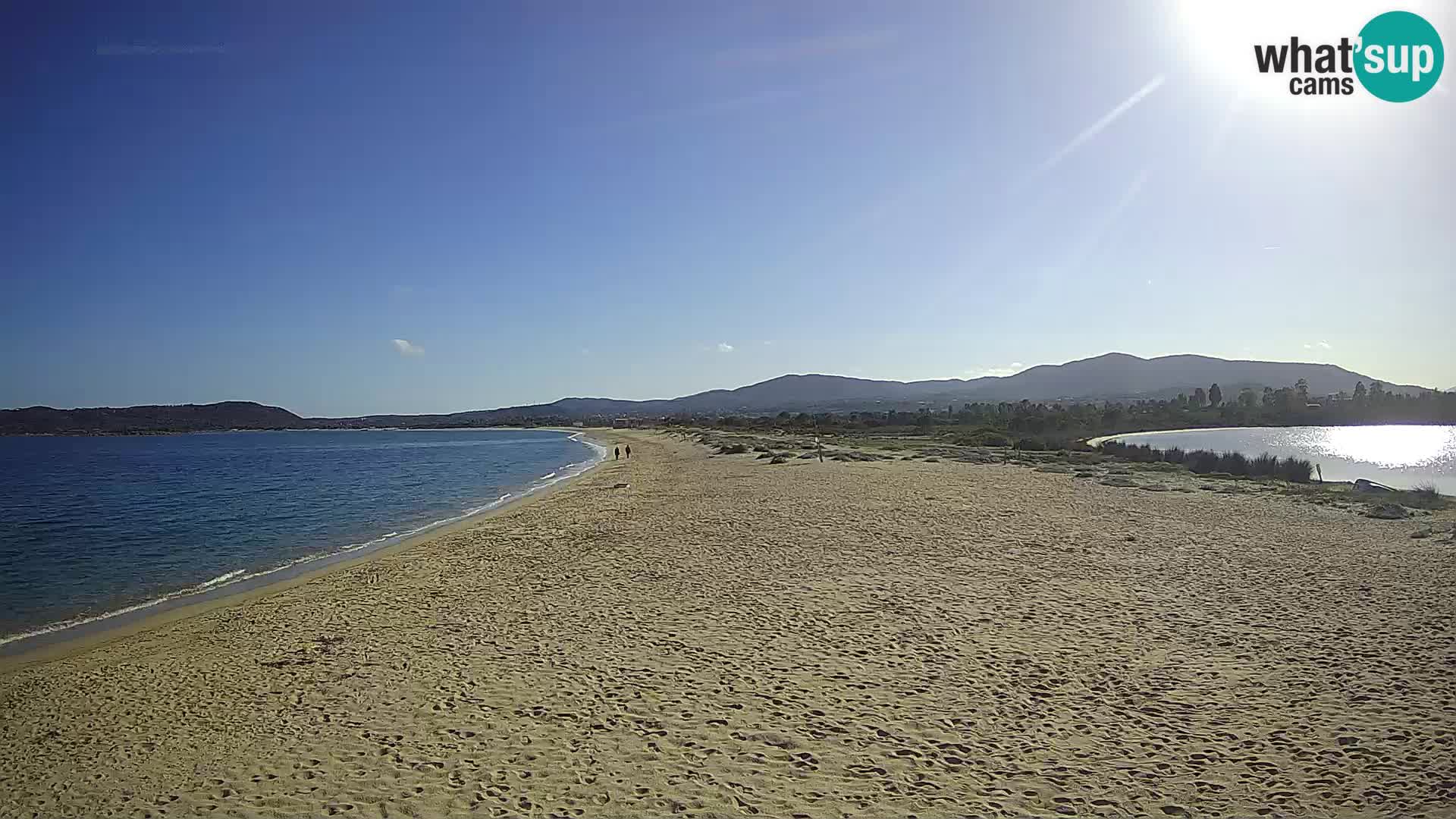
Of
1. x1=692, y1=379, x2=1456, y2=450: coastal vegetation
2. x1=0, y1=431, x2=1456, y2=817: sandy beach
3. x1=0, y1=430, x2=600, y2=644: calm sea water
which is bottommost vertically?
x1=0, y1=430, x2=600, y2=644: calm sea water

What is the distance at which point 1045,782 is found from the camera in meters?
5.24

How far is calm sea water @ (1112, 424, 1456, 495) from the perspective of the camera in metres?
32.9

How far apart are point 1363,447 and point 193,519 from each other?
6671 cm

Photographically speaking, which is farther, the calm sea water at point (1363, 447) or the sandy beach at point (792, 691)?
the calm sea water at point (1363, 447)

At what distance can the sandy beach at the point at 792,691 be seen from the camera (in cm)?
527

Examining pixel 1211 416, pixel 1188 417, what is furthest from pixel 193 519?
pixel 1211 416

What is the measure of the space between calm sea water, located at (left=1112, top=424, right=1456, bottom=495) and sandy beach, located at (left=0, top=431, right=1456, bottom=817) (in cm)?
2379

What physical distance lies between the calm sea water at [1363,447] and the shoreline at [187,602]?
3252cm

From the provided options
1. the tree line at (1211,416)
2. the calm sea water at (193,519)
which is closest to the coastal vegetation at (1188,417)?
the tree line at (1211,416)

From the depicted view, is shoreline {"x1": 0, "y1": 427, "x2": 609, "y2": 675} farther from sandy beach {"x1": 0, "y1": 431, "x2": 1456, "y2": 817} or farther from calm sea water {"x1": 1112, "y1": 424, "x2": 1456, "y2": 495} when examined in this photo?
calm sea water {"x1": 1112, "y1": 424, "x2": 1456, "y2": 495}

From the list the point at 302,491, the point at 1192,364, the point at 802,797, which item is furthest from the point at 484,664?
the point at 1192,364

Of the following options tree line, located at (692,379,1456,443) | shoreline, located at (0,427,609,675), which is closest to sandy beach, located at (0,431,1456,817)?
shoreline, located at (0,427,609,675)

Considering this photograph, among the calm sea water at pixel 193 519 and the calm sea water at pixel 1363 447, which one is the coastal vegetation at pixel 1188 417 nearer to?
the calm sea water at pixel 1363 447

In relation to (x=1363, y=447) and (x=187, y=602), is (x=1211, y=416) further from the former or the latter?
(x=187, y=602)
